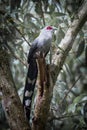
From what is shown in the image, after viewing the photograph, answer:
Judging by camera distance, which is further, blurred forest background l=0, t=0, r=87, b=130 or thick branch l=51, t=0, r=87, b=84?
blurred forest background l=0, t=0, r=87, b=130

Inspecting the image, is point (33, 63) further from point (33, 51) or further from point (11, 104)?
point (11, 104)

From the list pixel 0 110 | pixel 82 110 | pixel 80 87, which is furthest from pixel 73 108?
pixel 80 87

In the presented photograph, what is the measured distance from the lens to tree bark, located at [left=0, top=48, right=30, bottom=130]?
1.60 meters

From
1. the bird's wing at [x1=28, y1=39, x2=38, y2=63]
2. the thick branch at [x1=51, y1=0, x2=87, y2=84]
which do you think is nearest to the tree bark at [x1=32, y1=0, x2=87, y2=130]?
the thick branch at [x1=51, y1=0, x2=87, y2=84]

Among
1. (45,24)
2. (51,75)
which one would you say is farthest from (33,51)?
(45,24)

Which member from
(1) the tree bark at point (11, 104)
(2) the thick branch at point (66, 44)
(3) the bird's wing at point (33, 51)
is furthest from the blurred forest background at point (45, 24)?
(1) the tree bark at point (11, 104)

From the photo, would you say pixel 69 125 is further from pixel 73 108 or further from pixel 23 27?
pixel 23 27

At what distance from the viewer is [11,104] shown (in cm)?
162

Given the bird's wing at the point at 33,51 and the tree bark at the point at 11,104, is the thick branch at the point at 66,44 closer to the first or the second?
the bird's wing at the point at 33,51

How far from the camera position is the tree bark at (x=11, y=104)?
1602 mm

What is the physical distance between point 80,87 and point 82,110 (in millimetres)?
1294

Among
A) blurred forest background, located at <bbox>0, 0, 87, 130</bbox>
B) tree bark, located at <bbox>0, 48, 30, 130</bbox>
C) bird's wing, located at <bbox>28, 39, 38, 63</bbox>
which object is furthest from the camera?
blurred forest background, located at <bbox>0, 0, 87, 130</bbox>

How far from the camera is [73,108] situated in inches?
80.1

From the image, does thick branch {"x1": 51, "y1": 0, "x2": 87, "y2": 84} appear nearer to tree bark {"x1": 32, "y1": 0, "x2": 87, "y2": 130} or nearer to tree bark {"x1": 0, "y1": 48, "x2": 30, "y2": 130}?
tree bark {"x1": 32, "y1": 0, "x2": 87, "y2": 130}
